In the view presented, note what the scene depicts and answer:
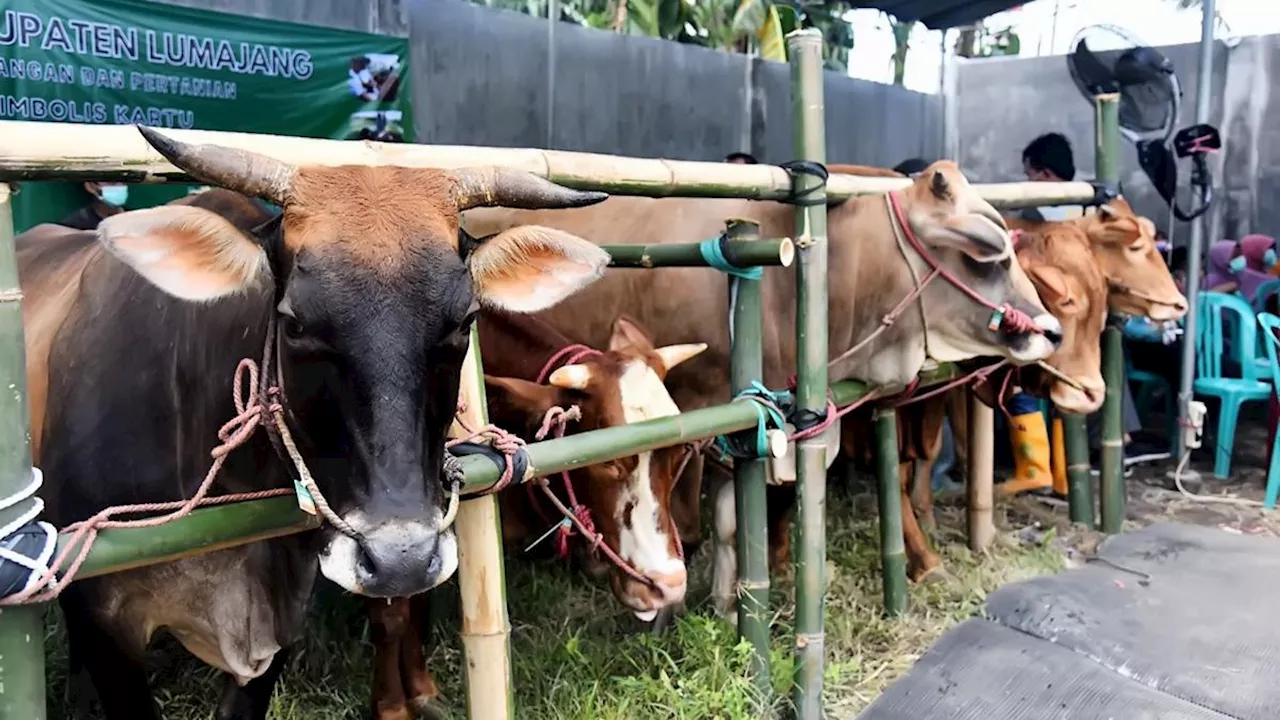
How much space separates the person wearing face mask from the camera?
4449 mm

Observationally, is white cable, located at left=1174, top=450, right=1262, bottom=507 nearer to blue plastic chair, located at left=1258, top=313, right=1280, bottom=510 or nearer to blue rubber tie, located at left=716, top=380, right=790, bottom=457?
blue plastic chair, located at left=1258, top=313, right=1280, bottom=510

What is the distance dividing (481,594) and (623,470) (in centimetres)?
77

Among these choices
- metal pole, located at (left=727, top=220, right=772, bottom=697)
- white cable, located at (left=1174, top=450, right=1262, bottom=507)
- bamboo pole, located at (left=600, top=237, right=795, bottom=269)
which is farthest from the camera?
white cable, located at (left=1174, top=450, right=1262, bottom=507)

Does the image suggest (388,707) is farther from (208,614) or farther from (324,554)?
(324,554)

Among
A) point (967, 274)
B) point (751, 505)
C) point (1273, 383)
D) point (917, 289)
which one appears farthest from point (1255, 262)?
point (751, 505)

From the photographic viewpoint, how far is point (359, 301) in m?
1.56

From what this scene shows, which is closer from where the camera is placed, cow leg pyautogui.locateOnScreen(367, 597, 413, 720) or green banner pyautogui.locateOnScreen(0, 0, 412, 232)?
cow leg pyautogui.locateOnScreen(367, 597, 413, 720)

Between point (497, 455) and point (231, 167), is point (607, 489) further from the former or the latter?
point (231, 167)

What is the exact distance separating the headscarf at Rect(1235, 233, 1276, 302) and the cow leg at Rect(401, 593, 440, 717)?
644 cm

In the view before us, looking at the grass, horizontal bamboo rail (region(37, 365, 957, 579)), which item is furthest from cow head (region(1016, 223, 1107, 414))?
horizontal bamboo rail (region(37, 365, 957, 579))

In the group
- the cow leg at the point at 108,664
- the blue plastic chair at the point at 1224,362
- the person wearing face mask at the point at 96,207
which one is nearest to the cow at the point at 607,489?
the cow leg at the point at 108,664

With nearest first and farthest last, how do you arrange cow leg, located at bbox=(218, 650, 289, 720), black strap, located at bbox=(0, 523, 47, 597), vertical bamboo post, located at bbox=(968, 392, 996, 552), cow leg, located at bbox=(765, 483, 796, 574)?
1. black strap, located at bbox=(0, 523, 47, 597)
2. cow leg, located at bbox=(218, 650, 289, 720)
3. cow leg, located at bbox=(765, 483, 796, 574)
4. vertical bamboo post, located at bbox=(968, 392, 996, 552)

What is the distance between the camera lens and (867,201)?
395cm

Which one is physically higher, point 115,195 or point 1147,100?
point 1147,100
